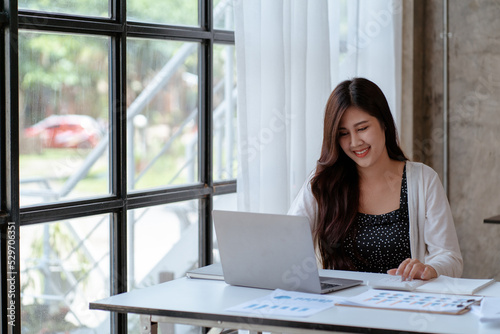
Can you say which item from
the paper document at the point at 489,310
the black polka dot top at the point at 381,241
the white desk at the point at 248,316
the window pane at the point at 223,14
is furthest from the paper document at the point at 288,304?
the window pane at the point at 223,14

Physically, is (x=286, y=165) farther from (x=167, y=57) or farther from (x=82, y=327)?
(x=82, y=327)

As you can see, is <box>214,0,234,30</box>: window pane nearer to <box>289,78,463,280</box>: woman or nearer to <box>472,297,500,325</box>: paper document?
<box>289,78,463,280</box>: woman

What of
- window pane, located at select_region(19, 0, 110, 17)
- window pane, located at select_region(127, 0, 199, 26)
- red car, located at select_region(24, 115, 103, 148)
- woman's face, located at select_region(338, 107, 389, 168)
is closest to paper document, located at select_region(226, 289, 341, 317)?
woman's face, located at select_region(338, 107, 389, 168)

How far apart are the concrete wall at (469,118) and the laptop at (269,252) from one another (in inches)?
99.3

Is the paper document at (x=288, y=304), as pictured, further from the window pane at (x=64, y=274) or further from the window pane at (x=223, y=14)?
the window pane at (x=223, y=14)

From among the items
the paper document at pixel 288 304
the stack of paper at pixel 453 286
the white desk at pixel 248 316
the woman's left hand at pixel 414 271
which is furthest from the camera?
the woman's left hand at pixel 414 271

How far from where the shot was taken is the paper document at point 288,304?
176cm

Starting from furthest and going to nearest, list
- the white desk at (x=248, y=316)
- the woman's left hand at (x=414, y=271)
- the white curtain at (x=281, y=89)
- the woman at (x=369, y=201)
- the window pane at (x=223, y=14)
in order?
the window pane at (x=223, y=14), the white curtain at (x=281, y=89), the woman at (x=369, y=201), the woman's left hand at (x=414, y=271), the white desk at (x=248, y=316)

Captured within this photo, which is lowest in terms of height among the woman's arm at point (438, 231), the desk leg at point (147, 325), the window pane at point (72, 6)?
the desk leg at point (147, 325)

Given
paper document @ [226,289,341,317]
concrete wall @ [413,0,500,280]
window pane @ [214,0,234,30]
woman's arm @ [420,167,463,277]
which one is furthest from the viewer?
concrete wall @ [413,0,500,280]

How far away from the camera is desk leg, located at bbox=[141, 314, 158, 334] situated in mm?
1876

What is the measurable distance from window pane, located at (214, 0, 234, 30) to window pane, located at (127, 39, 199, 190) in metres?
0.19

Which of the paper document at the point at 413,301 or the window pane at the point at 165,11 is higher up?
the window pane at the point at 165,11

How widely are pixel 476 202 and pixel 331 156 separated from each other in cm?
207
